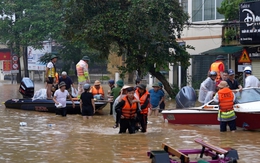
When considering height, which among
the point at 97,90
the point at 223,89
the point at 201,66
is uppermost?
the point at 201,66

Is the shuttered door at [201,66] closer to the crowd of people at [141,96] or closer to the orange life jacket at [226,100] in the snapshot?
the crowd of people at [141,96]

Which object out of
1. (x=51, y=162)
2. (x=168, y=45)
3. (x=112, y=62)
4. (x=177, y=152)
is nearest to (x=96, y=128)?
(x=51, y=162)

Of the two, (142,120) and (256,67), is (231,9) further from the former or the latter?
(142,120)

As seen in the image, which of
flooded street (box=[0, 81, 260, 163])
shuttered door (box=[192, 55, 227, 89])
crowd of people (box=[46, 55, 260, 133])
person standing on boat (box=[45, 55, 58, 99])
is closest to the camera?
flooded street (box=[0, 81, 260, 163])

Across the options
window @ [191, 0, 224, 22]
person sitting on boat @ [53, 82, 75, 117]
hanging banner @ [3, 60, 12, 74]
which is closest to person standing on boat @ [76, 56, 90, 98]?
person sitting on boat @ [53, 82, 75, 117]

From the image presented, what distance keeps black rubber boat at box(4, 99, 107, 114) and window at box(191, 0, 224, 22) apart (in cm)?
1469

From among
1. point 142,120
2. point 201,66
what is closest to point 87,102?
point 142,120

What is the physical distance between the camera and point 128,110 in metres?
13.3

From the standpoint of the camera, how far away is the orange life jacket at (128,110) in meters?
13.3

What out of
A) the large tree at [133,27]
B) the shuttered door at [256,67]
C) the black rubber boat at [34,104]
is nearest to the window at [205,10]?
the shuttered door at [256,67]

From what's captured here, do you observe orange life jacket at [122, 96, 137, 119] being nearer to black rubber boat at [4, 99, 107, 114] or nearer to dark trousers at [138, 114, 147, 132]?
dark trousers at [138, 114, 147, 132]

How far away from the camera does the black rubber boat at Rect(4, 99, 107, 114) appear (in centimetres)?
1980

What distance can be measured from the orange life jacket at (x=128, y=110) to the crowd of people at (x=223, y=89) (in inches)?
92.0

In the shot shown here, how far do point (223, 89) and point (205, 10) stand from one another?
19831 mm
